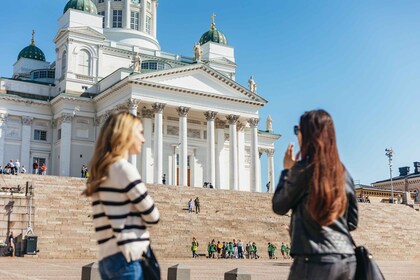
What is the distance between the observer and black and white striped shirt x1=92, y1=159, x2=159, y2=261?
439 centimetres

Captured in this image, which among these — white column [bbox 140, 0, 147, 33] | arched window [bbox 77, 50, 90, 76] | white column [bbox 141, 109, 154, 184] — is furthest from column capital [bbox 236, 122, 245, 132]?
white column [bbox 140, 0, 147, 33]

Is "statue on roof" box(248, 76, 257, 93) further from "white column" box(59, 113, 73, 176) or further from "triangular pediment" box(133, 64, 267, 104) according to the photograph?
"white column" box(59, 113, 73, 176)

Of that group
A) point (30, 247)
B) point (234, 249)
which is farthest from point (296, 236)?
point (234, 249)

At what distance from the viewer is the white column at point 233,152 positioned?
5394 cm

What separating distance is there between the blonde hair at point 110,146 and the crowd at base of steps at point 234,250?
26020mm

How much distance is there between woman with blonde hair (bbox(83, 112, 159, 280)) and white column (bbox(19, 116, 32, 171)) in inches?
2087

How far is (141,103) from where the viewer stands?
5188 cm

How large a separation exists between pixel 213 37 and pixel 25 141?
83.5 ft

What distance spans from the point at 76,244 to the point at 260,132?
4241cm

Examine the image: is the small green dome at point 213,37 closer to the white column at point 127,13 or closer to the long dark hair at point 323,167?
the white column at point 127,13

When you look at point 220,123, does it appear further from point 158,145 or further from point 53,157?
point 53,157

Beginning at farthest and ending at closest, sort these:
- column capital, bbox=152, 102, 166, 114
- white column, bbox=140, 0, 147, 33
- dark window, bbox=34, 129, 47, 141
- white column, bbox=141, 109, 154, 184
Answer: white column, bbox=140, 0, 147, 33, dark window, bbox=34, 129, 47, 141, column capital, bbox=152, 102, 166, 114, white column, bbox=141, 109, 154, 184

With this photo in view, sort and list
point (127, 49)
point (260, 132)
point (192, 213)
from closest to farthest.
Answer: point (192, 213), point (127, 49), point (260, 132)

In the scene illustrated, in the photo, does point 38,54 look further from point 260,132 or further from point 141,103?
point 260,132
